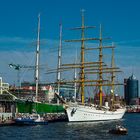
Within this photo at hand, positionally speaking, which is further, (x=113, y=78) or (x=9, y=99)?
(x=113, y=78)

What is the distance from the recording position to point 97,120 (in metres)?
136

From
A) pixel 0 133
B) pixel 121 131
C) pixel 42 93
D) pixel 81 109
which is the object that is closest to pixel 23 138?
pixel 0 133

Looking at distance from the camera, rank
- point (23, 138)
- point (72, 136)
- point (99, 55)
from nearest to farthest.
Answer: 1. point (23, 138)
2. point (72, 136)
3. point (99, 55)

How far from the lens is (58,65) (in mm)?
147625

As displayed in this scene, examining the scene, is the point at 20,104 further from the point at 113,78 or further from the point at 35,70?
the point at 113,78

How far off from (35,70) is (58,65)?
1410 centimetres

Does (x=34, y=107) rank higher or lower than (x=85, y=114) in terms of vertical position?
higher

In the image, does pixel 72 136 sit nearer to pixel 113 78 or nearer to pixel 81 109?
pixel 81 109

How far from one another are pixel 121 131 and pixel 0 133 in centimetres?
2183

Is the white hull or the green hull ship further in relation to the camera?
the green hull ship

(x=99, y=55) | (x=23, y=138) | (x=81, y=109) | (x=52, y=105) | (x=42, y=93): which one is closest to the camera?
(x=23, y=138)

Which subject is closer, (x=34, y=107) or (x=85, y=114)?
(x=85, y=114)

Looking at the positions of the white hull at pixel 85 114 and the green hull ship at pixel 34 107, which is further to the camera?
the green hull ship at pixel 34 107

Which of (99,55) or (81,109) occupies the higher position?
(99,55)
